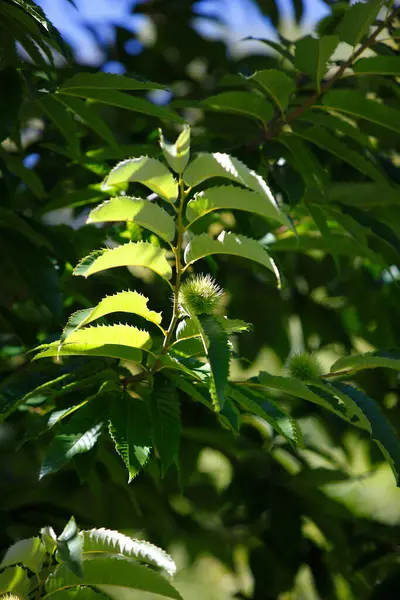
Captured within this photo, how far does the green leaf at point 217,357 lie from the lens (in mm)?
728

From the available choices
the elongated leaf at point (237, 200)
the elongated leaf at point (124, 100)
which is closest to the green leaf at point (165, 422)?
the elongated leaf at point (237, 200)

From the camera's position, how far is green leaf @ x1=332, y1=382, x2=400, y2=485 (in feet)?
2.96

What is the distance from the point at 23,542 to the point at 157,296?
0.76m

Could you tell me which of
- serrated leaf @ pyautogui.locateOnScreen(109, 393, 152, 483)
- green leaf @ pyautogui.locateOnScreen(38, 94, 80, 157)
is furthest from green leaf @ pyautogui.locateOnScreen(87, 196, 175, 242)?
green leaf @ pyautogui.locateOnScreen(38, 94, 80, 157)

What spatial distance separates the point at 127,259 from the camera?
0.80m

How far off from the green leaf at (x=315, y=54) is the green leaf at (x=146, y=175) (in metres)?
0.47

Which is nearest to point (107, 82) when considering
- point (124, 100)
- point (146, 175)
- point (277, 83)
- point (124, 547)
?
point (124, 100)

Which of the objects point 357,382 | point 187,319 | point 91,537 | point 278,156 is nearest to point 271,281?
point 357,382

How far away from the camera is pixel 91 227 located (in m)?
1.40

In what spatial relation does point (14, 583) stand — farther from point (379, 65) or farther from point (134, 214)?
point (379, 65)

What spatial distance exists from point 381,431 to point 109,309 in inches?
13.2

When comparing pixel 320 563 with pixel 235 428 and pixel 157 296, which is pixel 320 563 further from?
pixel 235 428

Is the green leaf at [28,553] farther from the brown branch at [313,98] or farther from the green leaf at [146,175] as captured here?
the brown branch at [313,98]

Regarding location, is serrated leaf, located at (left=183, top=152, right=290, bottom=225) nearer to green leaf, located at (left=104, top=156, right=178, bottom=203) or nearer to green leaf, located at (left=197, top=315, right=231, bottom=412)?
green leaf, located at (left=104, top=156, right=178, bottom=203)
